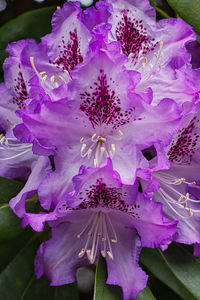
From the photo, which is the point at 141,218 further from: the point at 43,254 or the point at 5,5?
the point at 5,5

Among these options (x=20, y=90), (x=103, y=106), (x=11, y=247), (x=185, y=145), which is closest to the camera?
(x=103, y=106)

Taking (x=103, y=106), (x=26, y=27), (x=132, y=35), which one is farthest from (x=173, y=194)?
(x=26, y=27)

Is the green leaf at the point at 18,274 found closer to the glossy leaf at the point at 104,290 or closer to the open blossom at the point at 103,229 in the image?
the open blossom at the point at 103,229

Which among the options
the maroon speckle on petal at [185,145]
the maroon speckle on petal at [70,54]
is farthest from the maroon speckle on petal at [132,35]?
the maroon speckle on petal at [185,145]

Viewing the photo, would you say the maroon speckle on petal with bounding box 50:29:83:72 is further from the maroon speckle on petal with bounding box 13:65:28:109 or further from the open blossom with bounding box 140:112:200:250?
→ the open blossom with bounding box 140:112:200:250

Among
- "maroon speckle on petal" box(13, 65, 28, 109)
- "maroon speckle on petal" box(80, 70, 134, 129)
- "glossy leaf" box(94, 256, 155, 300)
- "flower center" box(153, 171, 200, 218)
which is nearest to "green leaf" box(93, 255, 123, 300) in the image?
"glossy leaf" box(94, 256, 155, 300)

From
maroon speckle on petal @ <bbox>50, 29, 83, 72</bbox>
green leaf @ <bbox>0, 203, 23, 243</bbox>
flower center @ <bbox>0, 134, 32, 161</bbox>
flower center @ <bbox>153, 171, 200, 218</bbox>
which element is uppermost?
maroon speckle on petal @ <bbox>50, 29, 83, 72</bbox>

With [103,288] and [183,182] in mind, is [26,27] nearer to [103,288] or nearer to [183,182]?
[183,182]
